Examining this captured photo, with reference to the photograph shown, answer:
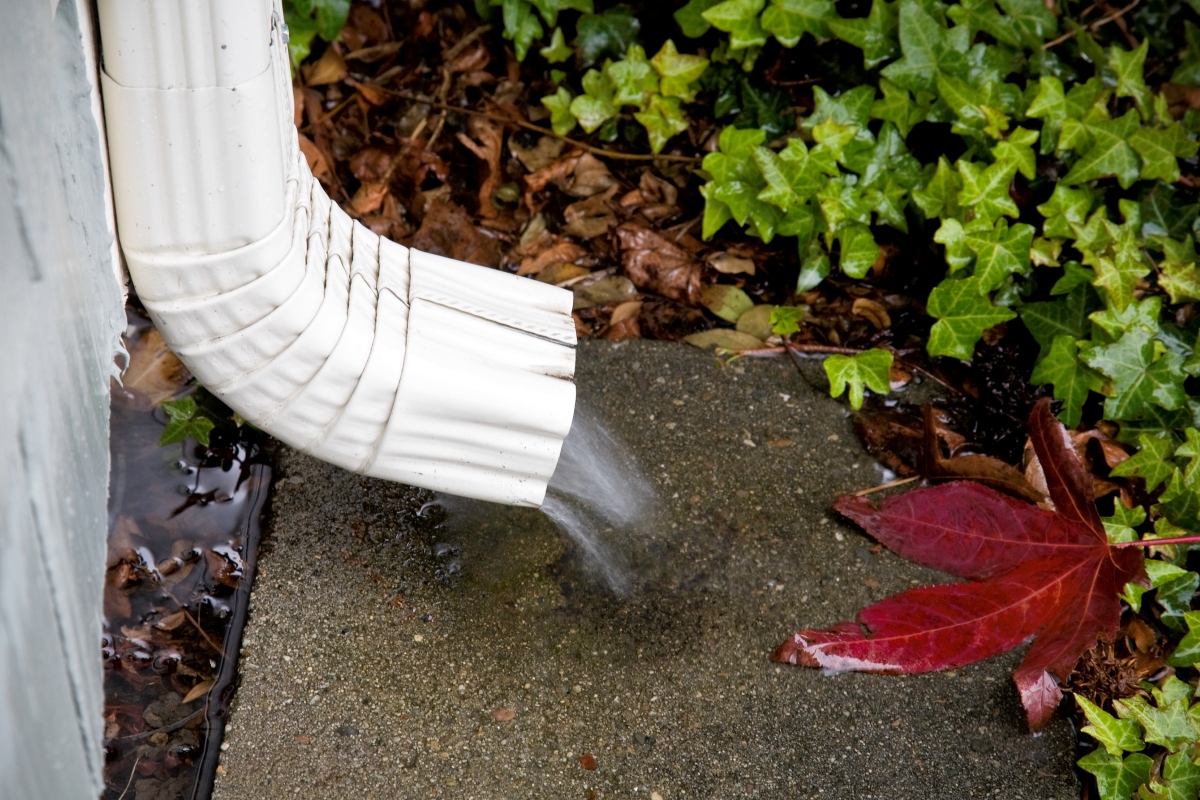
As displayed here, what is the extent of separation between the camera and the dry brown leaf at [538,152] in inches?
95.7

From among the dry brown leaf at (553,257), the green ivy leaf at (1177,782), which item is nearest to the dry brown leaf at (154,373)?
the dry brown leaf at (553,257)

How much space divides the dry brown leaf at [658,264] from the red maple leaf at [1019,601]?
0.82m

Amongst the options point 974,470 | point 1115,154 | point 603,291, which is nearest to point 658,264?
point 603,291

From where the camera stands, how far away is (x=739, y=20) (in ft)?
7.28

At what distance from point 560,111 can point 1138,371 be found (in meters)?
1.43

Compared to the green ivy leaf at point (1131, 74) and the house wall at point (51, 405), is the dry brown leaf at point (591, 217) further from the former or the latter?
the house wall at point (51, 405)

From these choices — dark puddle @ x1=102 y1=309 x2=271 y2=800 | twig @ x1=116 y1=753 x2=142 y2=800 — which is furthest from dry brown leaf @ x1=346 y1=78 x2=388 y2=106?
twig @ x1=116 y1=753 x2=142 y2=800

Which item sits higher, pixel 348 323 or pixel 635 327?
pixel 348 323

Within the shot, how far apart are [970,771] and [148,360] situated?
5.73ft

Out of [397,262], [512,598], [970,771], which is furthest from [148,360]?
[970,771]

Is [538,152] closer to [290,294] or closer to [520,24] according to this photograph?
[520,24]

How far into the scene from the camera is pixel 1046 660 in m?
1.51

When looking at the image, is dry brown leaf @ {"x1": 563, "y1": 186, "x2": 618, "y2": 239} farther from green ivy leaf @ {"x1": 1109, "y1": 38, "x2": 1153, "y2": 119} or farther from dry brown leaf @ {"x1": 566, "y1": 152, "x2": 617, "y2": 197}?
green ivy leaf @ {"x1": 1109, "y1": 38, "x2": 1153, "y2": 119}

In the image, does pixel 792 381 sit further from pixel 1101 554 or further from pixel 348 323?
pixel 348 323
